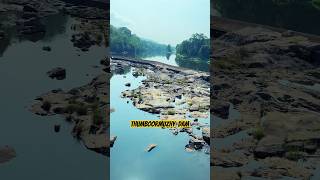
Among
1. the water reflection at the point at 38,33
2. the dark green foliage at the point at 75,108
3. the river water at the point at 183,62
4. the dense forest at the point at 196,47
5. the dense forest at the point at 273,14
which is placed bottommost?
the dark green foliage at the point at 75,108

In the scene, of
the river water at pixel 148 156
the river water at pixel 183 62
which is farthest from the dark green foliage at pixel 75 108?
the river water at pixel 183 62

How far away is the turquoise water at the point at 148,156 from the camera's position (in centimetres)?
568

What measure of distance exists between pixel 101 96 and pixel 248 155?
7.78 ft

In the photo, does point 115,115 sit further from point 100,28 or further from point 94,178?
point 100,28

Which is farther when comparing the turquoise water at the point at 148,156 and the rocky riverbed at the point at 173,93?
the rocky riverbed at the point at 173,93

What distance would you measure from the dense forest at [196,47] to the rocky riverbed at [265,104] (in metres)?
0.12

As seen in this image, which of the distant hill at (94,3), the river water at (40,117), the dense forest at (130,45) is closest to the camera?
the river water at (40,117)

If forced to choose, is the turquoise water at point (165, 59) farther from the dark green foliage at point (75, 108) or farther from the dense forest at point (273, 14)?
the dark green foliage at point (75, 108)

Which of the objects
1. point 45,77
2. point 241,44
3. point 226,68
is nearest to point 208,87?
point 226,68

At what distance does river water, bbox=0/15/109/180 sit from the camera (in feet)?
18.5

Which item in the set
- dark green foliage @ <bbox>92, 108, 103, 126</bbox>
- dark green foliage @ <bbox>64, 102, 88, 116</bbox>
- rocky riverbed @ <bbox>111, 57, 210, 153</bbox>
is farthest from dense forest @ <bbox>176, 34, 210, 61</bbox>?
dark green foliage @ <bbox>64, 102, 88, 116</bbox>

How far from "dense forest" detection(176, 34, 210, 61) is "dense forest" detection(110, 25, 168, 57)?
30 cm

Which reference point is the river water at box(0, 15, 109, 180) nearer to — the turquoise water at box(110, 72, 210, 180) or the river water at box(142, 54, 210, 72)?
the turquoise water at box(110, 72, 210, 180)

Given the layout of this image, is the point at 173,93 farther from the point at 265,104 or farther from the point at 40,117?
the point at 40,117
